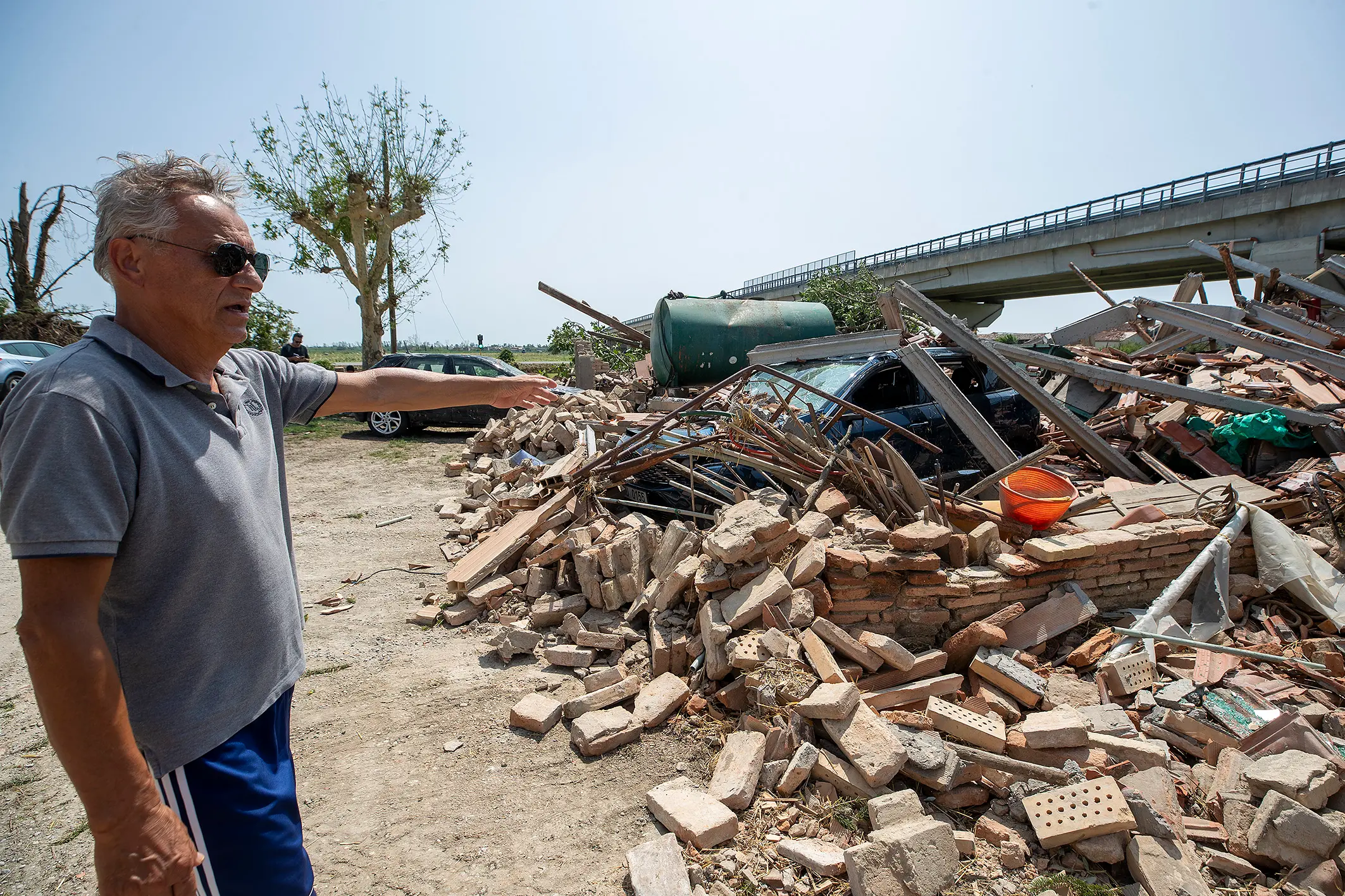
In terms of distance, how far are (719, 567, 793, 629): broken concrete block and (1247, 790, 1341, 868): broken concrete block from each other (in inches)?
83.5

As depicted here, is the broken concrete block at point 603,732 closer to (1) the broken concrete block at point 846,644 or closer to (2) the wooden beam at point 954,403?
(1) the broken concrete block at point 846,644

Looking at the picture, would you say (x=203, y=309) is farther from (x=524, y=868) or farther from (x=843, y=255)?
(x=843, y=255)

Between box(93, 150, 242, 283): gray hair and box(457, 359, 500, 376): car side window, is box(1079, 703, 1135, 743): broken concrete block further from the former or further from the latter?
box(457, 359, 500, 376): car side window

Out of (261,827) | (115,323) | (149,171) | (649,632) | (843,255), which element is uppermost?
(843,255)

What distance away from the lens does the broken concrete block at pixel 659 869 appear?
93.1 inches

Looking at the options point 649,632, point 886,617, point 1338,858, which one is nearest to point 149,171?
point 649,632

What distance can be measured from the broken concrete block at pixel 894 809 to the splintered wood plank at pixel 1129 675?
1.70 metres

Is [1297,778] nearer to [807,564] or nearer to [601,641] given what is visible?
[807,564]

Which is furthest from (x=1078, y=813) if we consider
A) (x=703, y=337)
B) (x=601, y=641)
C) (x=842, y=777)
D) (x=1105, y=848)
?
(x=703, y=337)

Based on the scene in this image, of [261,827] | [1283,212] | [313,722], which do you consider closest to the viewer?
[261,827]

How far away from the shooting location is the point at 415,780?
3.11 meters

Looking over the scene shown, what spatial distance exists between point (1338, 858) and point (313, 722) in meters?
4.63

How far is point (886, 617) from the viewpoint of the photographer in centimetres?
393

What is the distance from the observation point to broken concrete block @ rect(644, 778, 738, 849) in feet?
8.52
